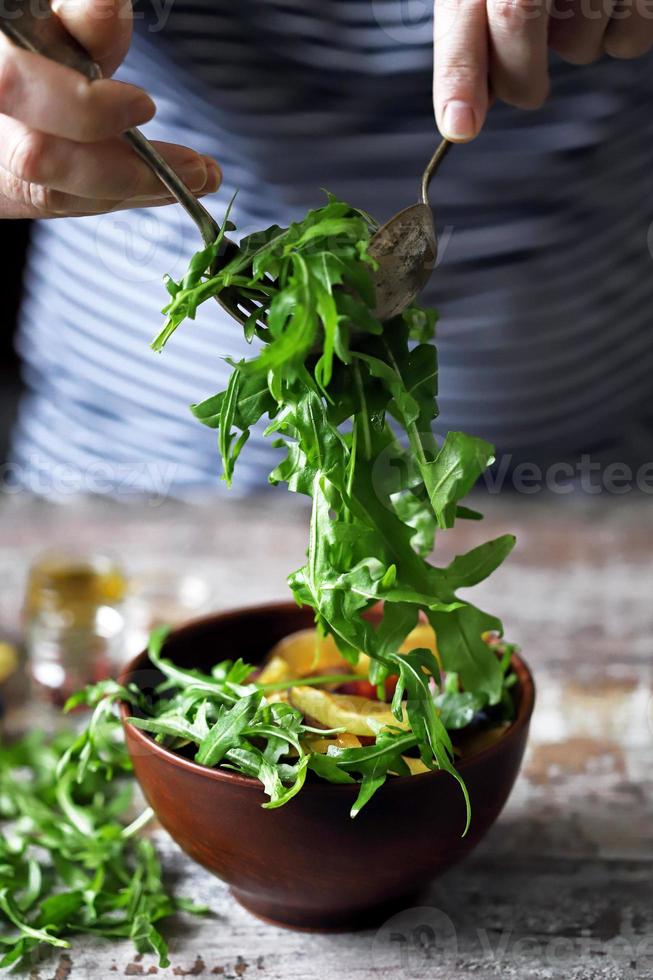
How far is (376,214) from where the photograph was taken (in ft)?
4.29

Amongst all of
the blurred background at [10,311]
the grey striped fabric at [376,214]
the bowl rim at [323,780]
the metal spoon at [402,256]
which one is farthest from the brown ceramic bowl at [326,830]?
the blurred background at [10,311]

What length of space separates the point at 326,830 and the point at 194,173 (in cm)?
44

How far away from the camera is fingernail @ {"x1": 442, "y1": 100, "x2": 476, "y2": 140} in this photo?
78 centimetres

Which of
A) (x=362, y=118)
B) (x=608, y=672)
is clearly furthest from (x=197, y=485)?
(x=608, y=672)

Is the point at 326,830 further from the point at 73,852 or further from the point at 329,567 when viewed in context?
the point at 73,852

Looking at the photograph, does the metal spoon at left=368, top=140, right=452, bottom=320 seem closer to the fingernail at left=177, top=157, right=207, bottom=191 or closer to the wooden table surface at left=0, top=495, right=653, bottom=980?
the fingernail at left=177, top=157, right=207, bottom=191

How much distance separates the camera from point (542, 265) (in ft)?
4.51

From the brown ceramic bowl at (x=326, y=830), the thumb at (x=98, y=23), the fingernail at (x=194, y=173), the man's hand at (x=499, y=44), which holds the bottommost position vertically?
the brown ceramic bowl at (x=326, y=830)

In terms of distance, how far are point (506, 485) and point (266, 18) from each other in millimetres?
681

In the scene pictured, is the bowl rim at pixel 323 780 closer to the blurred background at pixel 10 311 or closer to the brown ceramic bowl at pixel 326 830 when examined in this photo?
the brown ceramic bowl at pixel 326 830

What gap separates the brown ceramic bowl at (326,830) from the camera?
67 cm

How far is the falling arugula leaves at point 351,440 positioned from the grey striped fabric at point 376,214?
591 millimetres

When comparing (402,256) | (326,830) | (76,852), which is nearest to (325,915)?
(326,830)

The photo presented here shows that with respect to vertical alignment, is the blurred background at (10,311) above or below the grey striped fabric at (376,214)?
below
